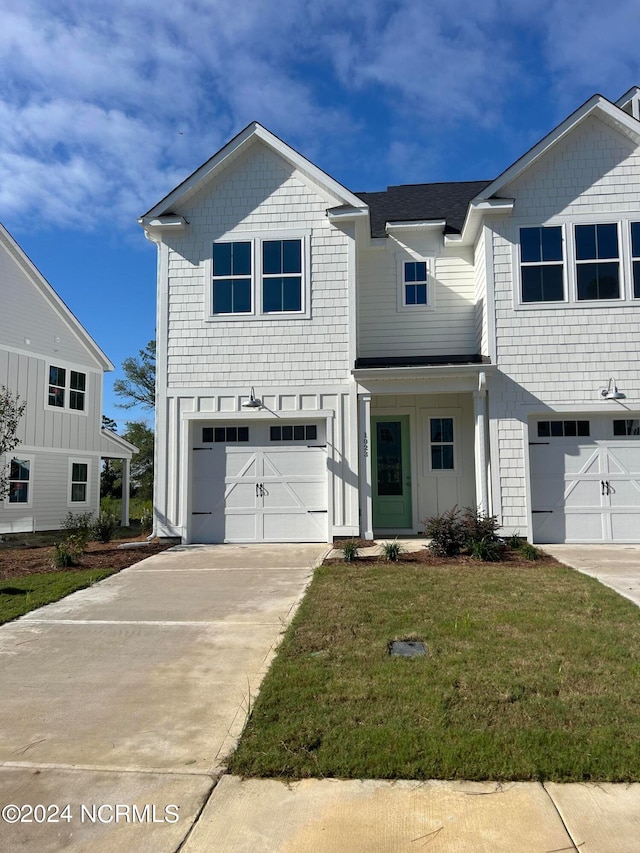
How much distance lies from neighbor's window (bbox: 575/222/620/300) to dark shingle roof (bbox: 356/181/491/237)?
107 inches

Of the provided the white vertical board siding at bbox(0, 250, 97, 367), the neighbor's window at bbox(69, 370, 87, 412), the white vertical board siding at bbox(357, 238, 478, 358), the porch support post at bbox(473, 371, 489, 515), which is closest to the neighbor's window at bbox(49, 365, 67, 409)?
the neighbor's window at bbox(69, 370, 87, 412)

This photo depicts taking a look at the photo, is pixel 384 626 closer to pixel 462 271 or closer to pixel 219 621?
pixel 219 621

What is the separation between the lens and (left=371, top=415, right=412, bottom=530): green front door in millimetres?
12375

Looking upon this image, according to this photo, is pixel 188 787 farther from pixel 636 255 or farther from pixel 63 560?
pixel 636 255

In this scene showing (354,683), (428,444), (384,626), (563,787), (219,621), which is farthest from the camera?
(428,444)

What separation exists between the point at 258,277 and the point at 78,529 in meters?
7.64

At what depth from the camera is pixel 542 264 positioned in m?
11.4

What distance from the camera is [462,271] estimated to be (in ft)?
41.5

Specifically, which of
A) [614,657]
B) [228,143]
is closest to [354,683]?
[614,657]

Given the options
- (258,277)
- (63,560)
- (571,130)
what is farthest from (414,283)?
(63,560)

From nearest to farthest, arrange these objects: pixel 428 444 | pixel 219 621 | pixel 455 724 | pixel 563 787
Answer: pixel 563 787
pixel 455 724
pixel 219 621
pixel 428 444

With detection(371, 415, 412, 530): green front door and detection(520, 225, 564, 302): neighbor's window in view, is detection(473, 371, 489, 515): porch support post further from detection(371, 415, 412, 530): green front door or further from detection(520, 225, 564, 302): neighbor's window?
detection(520, 225, 564, 302): neighbor's window

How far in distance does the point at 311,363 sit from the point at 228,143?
15.8 feet

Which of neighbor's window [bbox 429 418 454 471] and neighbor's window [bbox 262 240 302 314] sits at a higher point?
neighbor's window [bbox 262 240 302 314]
